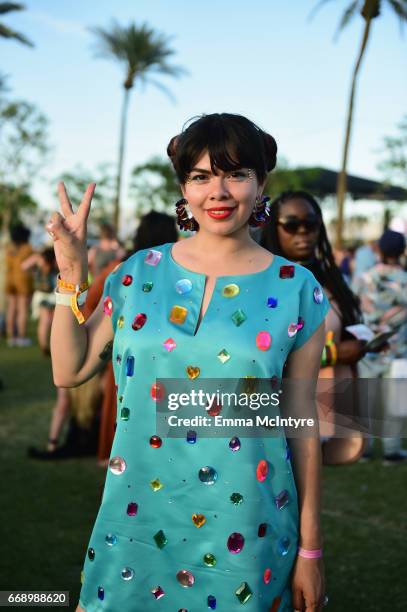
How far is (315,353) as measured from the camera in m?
1.97

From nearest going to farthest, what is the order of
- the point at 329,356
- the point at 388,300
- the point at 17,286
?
the point at 329,356, the point at 388,300, the point at 17,286

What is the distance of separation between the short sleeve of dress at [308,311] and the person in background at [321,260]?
4.67ft

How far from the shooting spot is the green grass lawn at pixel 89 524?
3.92 meters

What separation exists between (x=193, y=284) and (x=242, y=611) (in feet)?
2.71

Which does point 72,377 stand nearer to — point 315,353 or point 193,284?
point 193,284

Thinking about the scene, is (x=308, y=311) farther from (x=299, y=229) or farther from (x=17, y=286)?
(x=17, y=286)

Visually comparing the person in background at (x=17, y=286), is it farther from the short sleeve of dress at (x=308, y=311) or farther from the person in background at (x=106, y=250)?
the short sleeve of dress at (x=308, y=311)

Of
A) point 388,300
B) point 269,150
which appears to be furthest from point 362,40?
point 269,150

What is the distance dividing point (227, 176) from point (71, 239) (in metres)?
0.43

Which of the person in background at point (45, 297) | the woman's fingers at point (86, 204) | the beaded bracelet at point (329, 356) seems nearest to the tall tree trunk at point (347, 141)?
the person in background at point (45, 297)

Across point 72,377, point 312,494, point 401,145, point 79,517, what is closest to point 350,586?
point 79,517

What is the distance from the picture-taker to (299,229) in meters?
3.68

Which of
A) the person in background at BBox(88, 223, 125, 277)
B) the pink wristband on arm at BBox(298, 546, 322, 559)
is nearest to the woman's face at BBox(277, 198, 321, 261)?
the pink wristband on arm at BBox(298, 546, 322, 559)

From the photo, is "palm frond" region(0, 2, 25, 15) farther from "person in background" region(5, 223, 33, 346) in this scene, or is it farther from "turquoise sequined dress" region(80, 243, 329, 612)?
"turquoise sequined dress" region(80, 243, 329, 612)
